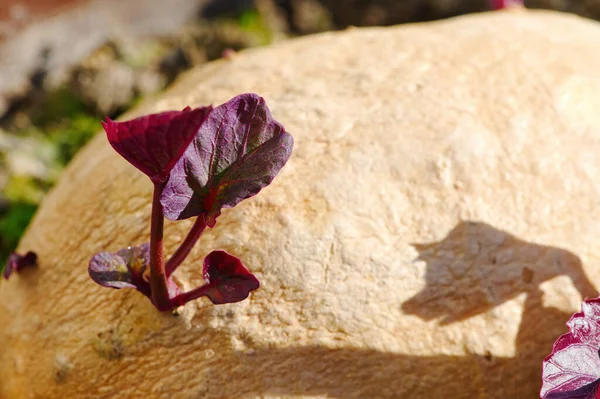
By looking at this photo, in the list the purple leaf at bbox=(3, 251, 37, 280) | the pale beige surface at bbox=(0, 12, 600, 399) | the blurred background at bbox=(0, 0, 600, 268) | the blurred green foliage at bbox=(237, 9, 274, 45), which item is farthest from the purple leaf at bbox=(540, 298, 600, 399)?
the blurred green foliage at bbox=(237, 9, 274, 45)

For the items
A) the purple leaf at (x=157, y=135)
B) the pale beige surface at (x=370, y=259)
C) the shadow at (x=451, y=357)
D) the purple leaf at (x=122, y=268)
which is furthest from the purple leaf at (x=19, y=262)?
the purple leaf at (x=157, y=135)

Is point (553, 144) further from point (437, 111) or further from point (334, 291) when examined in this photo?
point (334, 291)

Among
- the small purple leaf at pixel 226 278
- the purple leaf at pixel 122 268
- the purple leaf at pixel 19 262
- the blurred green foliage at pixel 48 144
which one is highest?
the small purple leaf at pixel 226 278

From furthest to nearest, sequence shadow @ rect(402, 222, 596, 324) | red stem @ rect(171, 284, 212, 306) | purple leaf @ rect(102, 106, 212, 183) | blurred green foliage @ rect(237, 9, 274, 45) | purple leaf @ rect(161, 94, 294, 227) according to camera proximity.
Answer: blurred green foliage @ rect(237, 9, 274, 45) → shadow @ rect(402, 222, 596, 324) → red stem @ rect(171, 284, 212, 306) → purple leaf @ rect(161, 94, 294, 227) → purple leaf @ rect(102, 106, 212, 183)

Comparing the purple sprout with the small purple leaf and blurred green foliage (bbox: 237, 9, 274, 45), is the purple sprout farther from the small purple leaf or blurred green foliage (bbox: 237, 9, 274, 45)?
blurred green foliage (bbox: 237, 9, 274, 45)

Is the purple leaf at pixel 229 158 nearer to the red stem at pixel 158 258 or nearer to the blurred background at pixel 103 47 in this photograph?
the red stem at pixel 158 258

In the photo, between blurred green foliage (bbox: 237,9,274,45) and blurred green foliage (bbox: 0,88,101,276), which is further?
blurred green foliage (bbox: 237,9,274,45)

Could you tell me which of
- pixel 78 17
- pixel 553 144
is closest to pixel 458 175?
pixel 553 144
